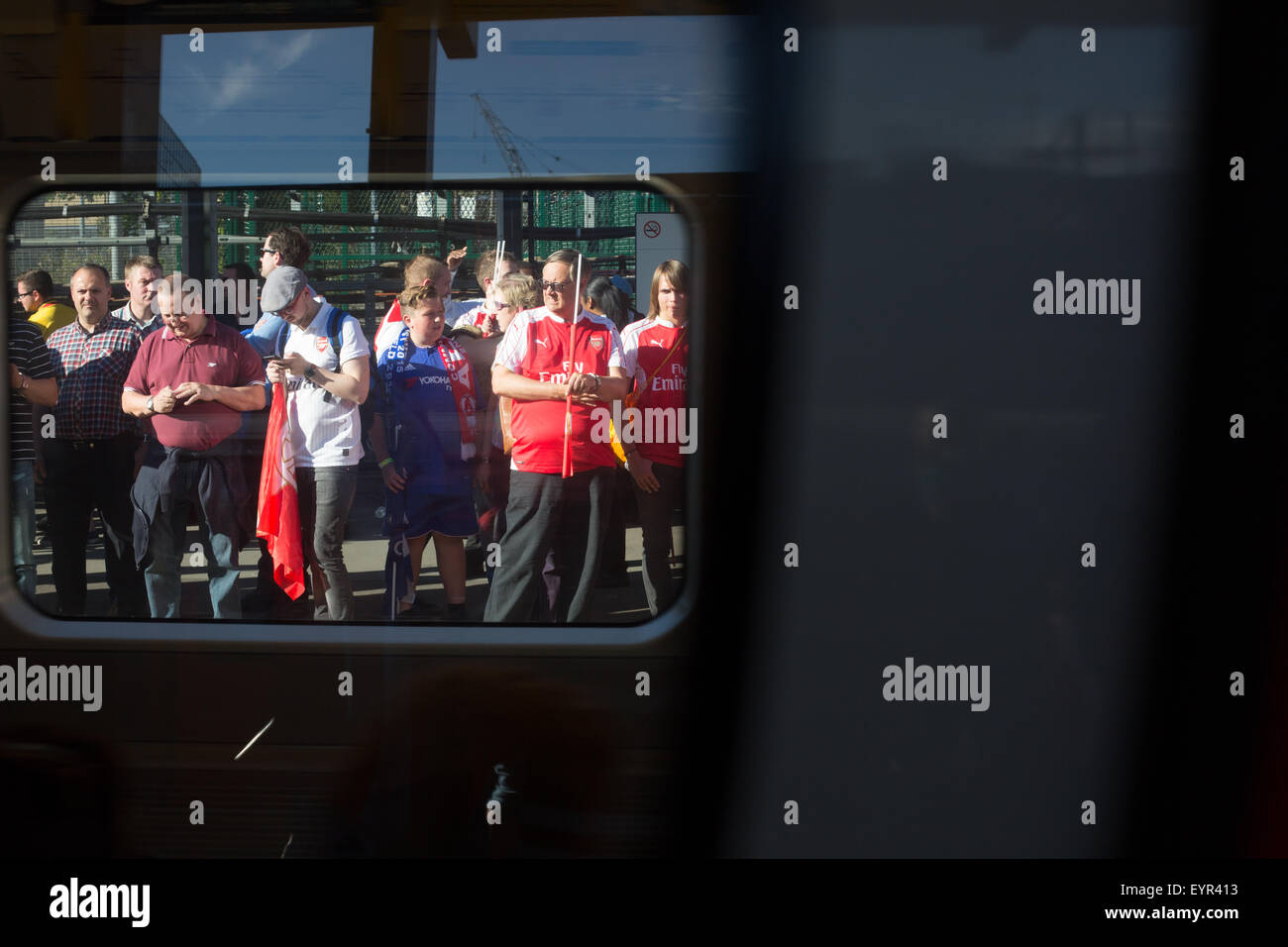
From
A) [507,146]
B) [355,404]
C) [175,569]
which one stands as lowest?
[175,569]

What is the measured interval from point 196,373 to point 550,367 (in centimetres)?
75

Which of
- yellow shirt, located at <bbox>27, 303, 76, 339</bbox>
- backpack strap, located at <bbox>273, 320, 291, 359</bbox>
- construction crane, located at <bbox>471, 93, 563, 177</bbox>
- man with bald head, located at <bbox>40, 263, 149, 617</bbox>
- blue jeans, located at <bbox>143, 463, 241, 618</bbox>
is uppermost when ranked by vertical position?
Answer: construction crane, located at <bbox>471, 93, 563, 177</bbox>

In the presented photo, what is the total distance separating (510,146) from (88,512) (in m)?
1.21

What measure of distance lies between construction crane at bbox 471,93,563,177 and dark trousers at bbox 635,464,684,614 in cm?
68

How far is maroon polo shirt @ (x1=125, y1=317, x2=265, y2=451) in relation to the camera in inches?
78.0

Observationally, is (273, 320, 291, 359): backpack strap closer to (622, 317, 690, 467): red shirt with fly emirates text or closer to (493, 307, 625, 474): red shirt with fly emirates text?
(493, 307, 625, 474): red shirt with fly emirates text

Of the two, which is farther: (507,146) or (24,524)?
(24,524)

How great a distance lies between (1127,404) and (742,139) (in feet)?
3.18

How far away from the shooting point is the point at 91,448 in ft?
6.63

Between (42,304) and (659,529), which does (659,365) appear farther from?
(42,304)

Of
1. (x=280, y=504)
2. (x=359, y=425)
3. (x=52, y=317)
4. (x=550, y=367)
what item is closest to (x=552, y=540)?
(x=550, y=367)

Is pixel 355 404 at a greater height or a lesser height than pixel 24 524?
greater

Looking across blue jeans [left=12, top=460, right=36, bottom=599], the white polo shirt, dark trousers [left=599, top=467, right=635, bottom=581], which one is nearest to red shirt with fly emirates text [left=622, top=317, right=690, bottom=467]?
dark trousers [left=599, top=467, right=635, bottom=581]

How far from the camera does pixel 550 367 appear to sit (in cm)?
200
